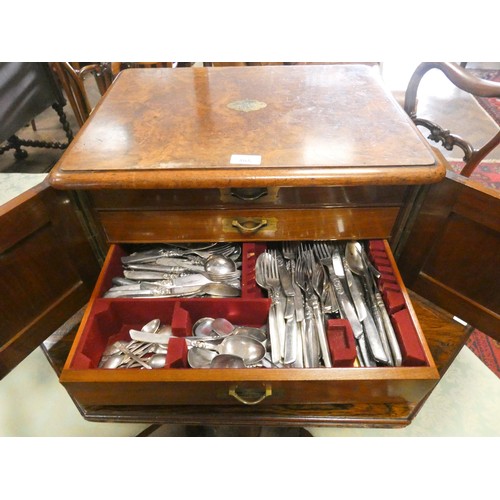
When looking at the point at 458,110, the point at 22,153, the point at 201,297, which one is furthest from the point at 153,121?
the point at 458,110

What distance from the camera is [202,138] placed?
1.99 feet

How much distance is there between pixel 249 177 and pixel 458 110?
7.70 feet

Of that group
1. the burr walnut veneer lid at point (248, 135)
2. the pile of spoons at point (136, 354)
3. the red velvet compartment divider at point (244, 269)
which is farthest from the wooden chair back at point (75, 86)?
the pile of spoons at point (136, 354)

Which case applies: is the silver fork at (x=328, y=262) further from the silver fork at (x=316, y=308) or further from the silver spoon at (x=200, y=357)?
the silver spoon at (x=200, y=357)

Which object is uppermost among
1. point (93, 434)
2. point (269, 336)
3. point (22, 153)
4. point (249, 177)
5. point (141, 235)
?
point (249, 177)

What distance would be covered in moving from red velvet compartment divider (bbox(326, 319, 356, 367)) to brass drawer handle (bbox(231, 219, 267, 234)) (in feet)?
0.72

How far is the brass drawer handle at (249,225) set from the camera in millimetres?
655

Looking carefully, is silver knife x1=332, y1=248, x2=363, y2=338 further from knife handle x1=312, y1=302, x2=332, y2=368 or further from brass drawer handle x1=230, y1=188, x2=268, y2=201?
brass drawer handle x1=230, y1=188, x2=268, y2=201

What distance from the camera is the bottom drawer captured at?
1.69 ft

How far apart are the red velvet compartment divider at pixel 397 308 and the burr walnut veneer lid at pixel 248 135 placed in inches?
8.1

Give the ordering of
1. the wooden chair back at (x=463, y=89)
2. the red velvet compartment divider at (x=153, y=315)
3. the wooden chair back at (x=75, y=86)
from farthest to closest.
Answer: the wooden chair back at (x=75, y=86)
the wooden chair back at (x=463, y=89)
the red velvet compartment divider at (x=153, y=315)

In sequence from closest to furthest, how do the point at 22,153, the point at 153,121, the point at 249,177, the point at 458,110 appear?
1. the point at 249,177
2. the point at 153,121
3. the point at 22,153
4. the point at 458,110

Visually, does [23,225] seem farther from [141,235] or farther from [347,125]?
[347,125]

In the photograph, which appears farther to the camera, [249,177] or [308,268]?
[308,268]
